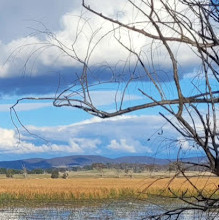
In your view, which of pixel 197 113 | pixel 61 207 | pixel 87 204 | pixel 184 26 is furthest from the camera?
pixel 87 204

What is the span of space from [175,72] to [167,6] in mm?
386

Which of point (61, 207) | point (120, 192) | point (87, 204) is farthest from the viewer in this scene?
point (120, 192)

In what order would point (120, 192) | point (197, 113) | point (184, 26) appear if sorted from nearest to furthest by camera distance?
point (197, 113) < point (184, 26) < point (120, 192)

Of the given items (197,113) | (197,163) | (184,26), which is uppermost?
(184,26)

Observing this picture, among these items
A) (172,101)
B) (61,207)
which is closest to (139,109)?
(172,101)

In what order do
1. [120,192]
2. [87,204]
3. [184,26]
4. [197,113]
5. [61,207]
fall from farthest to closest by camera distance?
[120,192], [87,204], [61,207], [184,26], [197,113]

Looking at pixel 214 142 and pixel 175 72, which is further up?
pixel 175 72

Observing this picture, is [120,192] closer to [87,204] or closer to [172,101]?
[87,204]

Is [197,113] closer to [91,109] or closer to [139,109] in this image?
[139,109]

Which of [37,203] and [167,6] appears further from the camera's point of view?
[37,203]

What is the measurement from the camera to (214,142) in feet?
7.78

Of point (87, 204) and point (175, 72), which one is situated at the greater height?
point (175, 72)

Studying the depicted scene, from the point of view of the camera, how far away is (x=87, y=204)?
2917 cm

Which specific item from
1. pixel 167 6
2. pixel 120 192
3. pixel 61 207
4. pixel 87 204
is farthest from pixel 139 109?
pixel 120 192
